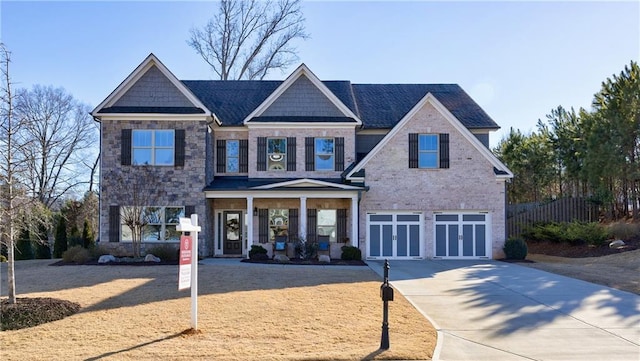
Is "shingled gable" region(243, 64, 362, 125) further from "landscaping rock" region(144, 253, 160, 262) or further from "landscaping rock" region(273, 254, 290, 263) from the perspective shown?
"landscaping rock" region(144, 253, 160, 262)

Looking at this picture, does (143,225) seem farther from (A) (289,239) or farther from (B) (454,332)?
(B) (454,332)

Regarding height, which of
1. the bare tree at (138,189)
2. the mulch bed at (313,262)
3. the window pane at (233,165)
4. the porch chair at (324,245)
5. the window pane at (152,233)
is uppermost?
the window pane at (233,165)

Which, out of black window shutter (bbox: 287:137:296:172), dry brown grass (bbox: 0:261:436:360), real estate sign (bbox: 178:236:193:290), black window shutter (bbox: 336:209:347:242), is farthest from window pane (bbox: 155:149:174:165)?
real estate sign (bbox: 178:236:193:290)

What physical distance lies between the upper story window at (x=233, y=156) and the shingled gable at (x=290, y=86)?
4.71 feet

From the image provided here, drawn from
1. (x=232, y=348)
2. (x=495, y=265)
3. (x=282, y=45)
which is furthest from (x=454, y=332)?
(x=282, y=45)

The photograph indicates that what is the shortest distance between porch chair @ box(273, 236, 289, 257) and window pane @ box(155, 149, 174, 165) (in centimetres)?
565

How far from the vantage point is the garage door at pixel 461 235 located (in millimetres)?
23156

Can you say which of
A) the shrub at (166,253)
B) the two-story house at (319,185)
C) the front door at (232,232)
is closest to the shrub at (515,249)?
the two-story house at (319,185)

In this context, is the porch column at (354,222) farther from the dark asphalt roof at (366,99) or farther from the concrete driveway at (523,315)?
the concrete driveway at (523,315)

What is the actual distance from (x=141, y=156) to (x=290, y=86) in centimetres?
724

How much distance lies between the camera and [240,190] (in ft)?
72.9

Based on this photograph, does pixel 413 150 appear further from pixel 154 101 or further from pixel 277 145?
pixel 154 101

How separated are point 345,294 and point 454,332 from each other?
388 cm

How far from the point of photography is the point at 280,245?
72.9 feet
